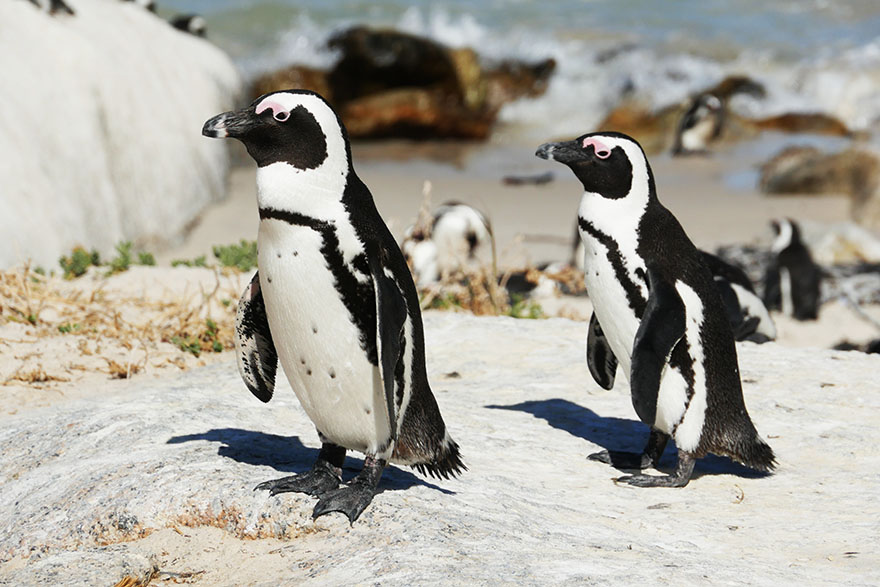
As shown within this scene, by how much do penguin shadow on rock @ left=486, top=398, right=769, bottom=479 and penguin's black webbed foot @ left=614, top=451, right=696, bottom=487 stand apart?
0.52ft

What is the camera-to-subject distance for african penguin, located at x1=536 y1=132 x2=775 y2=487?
3.86 m

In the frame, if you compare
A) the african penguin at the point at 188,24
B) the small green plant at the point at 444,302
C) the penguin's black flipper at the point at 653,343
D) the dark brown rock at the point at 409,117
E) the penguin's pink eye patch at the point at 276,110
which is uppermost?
the african penguin at the point at 188,24

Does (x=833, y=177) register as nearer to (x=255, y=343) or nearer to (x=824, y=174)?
(x=824, y=174)

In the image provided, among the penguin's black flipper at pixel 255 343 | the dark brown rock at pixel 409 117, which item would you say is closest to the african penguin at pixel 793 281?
the penguin's black flipper at pixel 255 343

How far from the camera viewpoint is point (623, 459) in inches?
161

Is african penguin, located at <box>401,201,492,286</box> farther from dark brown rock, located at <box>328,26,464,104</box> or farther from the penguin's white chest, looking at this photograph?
dark brown rock, located at <box>328,26,464,104</box>

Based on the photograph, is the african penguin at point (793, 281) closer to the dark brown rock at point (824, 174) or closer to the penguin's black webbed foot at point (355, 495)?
the dark brown rock at point (824, 174)

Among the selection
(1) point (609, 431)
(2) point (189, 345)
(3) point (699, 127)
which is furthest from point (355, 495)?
(3) point (699, 127)

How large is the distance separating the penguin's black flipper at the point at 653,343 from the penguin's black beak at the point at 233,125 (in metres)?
1.58

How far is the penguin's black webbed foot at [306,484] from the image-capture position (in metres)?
3.07

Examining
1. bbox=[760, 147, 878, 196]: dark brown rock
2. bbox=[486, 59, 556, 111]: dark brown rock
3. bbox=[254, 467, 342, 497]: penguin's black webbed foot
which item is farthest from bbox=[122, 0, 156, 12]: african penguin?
bbox=[254, 467, 342, 497]: penguin's black webbed foot

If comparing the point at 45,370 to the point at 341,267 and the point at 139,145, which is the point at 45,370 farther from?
the point at 139,145

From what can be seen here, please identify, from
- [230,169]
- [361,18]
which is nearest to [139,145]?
[230,169]

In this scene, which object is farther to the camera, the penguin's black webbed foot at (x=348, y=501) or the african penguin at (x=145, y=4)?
the african penguin at (x=145, y=4)
